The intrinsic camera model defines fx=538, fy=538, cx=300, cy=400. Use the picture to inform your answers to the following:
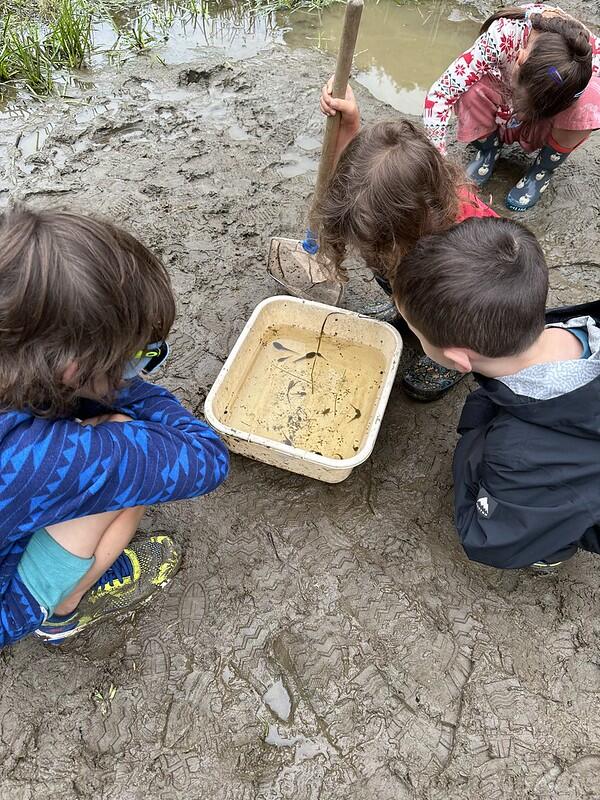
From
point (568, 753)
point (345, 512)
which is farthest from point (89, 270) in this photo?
point (568, 753)

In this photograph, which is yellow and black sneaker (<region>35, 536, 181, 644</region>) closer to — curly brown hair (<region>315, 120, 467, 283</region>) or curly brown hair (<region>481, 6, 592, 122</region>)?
curly brown hair (<region>315, 120, 467, 283</region>)

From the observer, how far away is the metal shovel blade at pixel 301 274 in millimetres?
2396

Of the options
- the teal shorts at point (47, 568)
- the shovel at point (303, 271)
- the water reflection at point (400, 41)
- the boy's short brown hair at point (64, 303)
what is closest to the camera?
the boy's short brown hair at point (64, 303)

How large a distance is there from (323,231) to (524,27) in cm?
135

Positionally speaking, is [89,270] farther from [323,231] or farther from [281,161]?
[281,161]

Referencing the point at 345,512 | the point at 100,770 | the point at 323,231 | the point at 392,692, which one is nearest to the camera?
the point at 100,770

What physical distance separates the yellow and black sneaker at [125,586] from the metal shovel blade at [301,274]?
1.23m

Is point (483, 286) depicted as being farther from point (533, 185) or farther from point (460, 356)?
point (533, 185)

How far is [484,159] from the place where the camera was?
A: 2963mm

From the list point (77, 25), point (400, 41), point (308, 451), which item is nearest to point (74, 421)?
point (308, 451)

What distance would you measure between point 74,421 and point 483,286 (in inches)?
42.4

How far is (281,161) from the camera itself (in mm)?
3088

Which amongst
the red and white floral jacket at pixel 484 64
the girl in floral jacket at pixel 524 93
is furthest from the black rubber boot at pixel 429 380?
the red and white floral jacket at pixel 484 64

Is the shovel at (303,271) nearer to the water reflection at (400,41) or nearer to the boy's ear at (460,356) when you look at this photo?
the boy's ear at (460,356)
